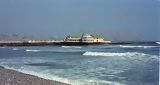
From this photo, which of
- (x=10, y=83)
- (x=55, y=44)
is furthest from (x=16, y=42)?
(x=10, y=83)

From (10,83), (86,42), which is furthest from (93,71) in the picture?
(86,42)

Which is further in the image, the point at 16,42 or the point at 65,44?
the point at 16,42

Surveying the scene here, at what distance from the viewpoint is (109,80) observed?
521cm

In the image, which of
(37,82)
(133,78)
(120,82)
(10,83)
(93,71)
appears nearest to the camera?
(10,83)

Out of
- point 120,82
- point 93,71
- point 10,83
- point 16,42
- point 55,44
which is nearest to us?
point 10,83

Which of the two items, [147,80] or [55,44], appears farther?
[55,44]

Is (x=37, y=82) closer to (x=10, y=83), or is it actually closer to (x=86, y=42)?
(x=10, y=83)

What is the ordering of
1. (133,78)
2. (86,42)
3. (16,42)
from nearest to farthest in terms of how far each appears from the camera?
1. (133,78)
2. (86,42)
3. (16,42)

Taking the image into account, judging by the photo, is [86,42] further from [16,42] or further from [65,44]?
[16,42]

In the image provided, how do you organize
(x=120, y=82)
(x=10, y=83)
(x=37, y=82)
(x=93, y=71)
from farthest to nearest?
1. (x=93, y=71)
2. (x=120, y=82)
3. (x=37, y=82)
4. (x=10, y=83)

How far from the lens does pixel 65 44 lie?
2558 cm

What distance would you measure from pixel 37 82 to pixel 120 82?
1201mm

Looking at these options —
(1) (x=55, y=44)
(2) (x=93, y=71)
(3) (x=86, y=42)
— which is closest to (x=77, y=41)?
(3) (x=86, y=42)

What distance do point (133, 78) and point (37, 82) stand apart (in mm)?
1639
